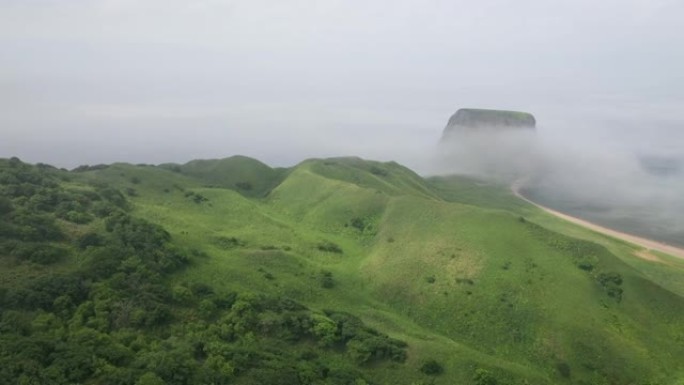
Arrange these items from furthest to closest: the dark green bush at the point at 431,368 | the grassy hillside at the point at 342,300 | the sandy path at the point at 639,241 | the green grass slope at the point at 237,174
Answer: the green grass slope at the point at 237,174 → the sandy path at the point at 639,241 → the dark green bush at the point at 431,368 → the grassy hillside at the point at 342,300

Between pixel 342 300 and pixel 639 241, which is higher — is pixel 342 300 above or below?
above

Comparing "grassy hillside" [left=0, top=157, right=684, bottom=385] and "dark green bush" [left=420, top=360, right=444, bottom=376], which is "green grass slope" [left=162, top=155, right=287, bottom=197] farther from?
"dark green bush" [left=420, top=360, right=444, bottom=376]

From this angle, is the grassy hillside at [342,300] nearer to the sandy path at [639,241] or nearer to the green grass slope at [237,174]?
the sandy path at [639,241]

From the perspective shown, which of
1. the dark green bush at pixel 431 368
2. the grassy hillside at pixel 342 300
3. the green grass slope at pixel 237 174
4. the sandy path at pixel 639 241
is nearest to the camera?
the grassy hillside at pixel 342 300

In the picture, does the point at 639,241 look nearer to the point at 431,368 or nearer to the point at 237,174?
the point at 431,368

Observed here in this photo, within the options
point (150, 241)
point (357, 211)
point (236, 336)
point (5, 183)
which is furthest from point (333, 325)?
point (5, 183)

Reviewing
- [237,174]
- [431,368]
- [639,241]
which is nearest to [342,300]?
[431,368]

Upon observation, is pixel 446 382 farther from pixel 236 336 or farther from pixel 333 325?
pixel 236 336

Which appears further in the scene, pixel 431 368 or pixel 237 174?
pixel 237 174

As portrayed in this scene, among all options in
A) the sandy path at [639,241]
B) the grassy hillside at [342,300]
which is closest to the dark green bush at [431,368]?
the grassy hillside at [342,300]
